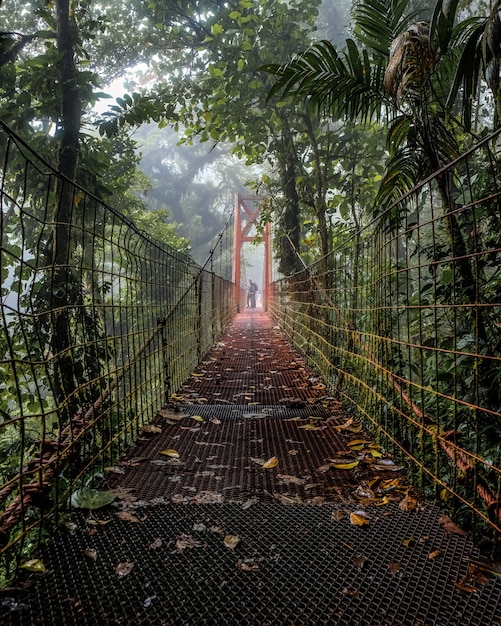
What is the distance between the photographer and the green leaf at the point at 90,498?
1354 millimetres

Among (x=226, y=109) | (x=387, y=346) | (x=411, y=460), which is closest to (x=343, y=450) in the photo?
(x=411, y=460)

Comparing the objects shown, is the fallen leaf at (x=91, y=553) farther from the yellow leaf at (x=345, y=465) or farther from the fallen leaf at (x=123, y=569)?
the yellow leaf at (x=345, y=465)

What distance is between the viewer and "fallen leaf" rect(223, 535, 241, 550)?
1.15 metres

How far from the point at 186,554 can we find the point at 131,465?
2.36ft

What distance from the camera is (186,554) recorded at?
1.11 metres

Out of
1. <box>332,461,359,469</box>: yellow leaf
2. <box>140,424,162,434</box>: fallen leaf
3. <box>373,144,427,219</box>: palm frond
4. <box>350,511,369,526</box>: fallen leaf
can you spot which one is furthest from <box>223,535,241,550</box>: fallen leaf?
<box>373,144,427,219</box>: palm frond

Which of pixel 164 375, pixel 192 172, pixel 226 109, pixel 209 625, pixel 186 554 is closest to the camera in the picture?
pixel 209 625

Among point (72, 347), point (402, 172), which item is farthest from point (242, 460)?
point (402, 172)

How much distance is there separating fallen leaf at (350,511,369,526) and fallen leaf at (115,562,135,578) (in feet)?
2.08

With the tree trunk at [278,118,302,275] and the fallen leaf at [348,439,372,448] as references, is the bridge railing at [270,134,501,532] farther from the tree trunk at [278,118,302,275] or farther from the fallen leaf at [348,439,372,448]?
the tree trunk at [278,118,302,275]

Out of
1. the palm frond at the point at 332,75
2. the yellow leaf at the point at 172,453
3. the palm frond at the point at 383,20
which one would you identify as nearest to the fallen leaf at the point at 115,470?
the yellow leaf at the point at 172,453

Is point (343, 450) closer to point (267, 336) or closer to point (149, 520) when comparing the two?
point (149, 520)

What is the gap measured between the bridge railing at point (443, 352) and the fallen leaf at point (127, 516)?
93cm

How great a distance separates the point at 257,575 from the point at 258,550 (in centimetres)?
10
